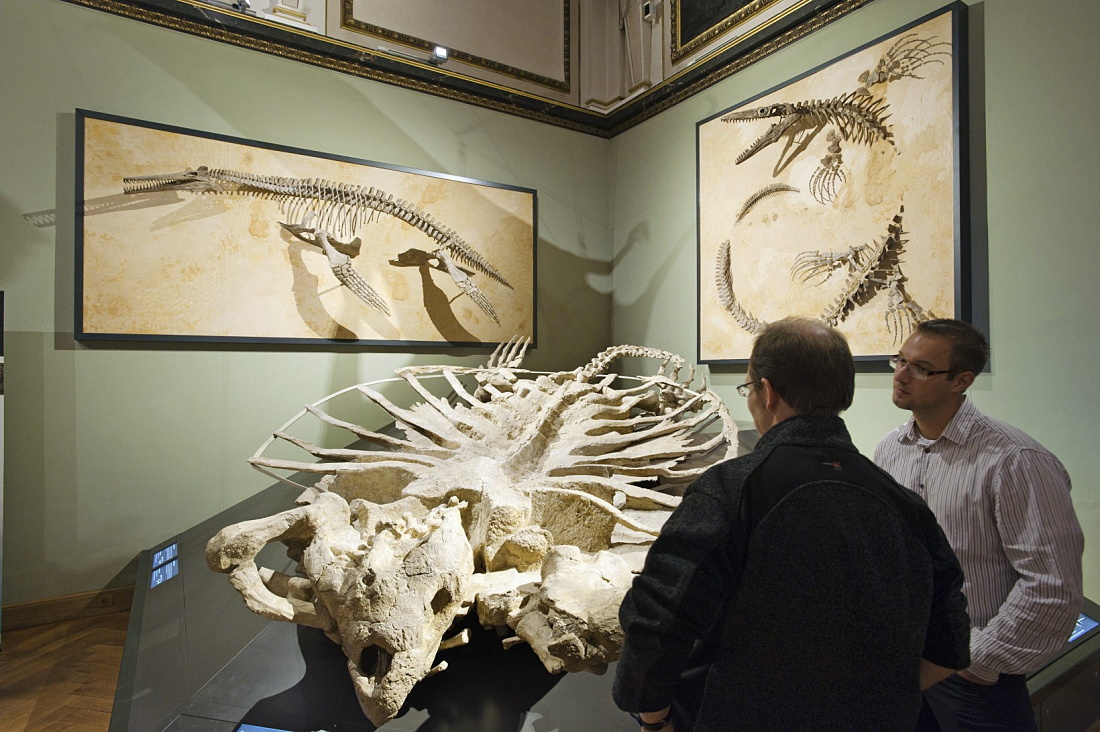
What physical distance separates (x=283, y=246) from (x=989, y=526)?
4483 mm

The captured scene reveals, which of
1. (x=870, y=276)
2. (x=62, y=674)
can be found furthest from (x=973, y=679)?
(x=62, y=674)

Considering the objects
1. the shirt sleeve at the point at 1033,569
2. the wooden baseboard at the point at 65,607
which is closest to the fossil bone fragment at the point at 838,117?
the shirt sleeve at the point at 1033,569

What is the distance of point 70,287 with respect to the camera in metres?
4.00

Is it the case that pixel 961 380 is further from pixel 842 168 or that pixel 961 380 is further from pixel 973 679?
pixel 842 168

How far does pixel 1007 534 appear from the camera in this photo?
1.68 metres

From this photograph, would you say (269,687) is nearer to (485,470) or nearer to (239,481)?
(485,470)

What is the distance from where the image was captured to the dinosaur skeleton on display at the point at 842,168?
369cm

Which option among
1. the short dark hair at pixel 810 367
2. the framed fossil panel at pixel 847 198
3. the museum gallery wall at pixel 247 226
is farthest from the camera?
the framed fossil panel at pixel 847 198

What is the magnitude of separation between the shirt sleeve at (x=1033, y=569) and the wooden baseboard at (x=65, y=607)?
14.9 ft

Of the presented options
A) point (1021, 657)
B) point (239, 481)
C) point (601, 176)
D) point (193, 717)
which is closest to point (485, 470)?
point (193, 717)

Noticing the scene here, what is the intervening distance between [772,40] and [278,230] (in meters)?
3.79

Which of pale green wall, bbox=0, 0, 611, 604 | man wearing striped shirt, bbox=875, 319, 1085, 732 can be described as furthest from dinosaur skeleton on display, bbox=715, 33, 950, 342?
pale green wall, bbox=0, 0, 611, 604

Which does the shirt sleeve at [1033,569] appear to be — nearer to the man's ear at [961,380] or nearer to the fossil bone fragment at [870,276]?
the man's ear at [961,380]

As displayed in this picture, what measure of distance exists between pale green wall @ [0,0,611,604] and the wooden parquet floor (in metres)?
0.29
